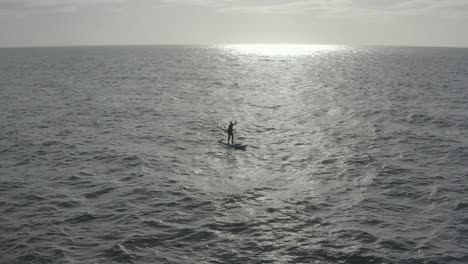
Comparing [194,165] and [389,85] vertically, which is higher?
[389,85]

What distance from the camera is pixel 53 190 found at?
2638 centimetres

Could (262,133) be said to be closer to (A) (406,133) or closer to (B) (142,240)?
(A) (406,133)

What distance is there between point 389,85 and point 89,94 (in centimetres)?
6466

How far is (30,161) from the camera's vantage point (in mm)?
32562

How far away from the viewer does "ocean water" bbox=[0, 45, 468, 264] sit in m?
19.0

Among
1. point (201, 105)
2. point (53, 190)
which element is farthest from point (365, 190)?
point (201, 105)

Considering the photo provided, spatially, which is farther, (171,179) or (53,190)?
(171,179)

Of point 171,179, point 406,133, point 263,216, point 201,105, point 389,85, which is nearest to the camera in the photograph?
point 263,216

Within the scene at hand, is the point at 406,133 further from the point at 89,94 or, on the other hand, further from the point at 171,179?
the point at 89,94

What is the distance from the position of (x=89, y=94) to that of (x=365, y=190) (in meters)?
59.3

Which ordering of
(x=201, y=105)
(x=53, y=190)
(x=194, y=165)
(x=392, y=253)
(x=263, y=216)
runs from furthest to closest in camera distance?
1. (x=201, y=105)
2. (x=194, y=165)
3. (x=53, y=190)
4. (x=263, y=216)
5. (x=392, y=253)

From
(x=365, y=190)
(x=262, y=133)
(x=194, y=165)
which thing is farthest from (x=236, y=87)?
(x=365, y=190)

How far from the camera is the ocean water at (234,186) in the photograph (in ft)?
62.5

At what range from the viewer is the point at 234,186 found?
2720 cm
